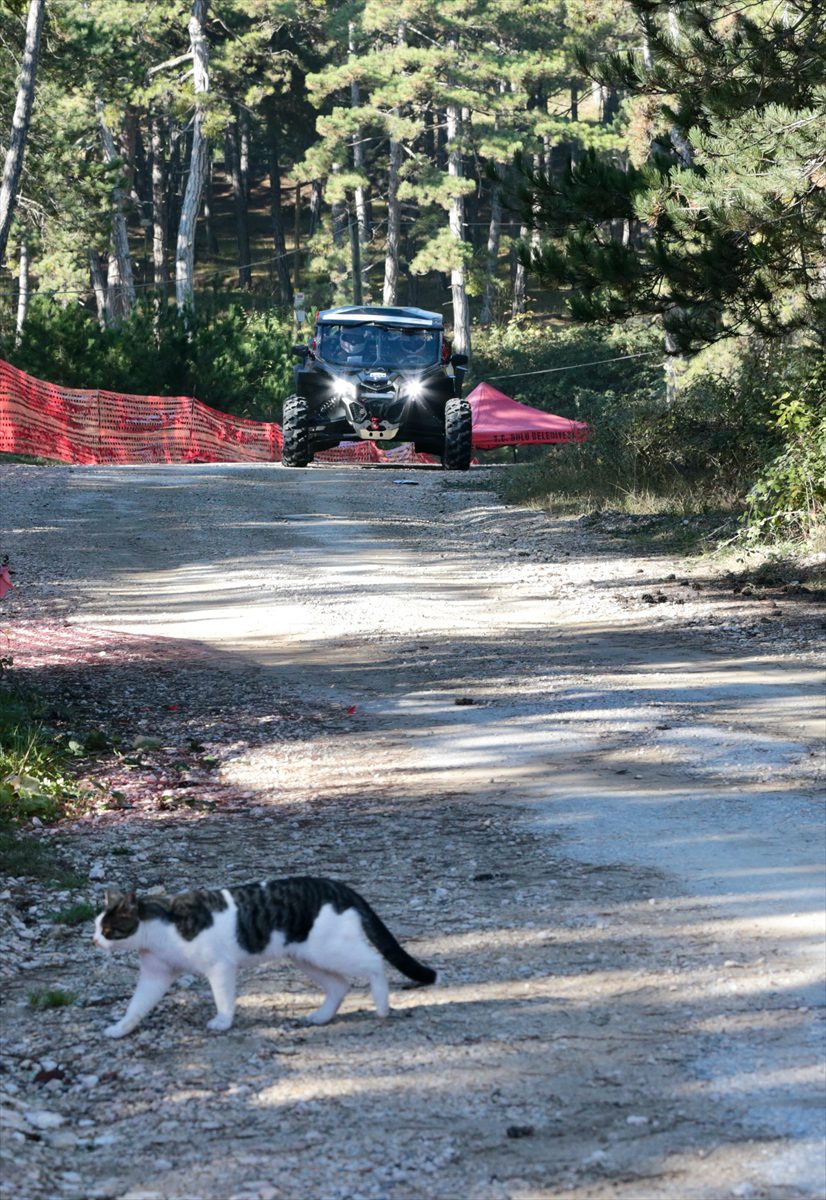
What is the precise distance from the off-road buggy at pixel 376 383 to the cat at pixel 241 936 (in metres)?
19.2

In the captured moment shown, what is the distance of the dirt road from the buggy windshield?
11062 millimetres

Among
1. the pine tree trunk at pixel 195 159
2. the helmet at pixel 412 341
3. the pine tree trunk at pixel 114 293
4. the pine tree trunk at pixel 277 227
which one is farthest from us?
the pine tree trunk at pixel 277 227

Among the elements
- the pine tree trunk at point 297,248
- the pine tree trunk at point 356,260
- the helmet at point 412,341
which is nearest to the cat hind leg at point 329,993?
the helmet at point 412,341

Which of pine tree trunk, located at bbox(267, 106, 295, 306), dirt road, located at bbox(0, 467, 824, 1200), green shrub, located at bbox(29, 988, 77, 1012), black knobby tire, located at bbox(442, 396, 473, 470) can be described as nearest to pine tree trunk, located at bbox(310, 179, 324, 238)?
pine tree trunk, located at bbox(267, 106, 295, 306)

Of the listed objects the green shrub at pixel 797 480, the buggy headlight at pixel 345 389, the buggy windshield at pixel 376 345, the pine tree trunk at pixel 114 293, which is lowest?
the green shrub at pixel 797 480

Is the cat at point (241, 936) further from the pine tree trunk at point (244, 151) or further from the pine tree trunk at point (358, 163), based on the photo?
the pine tree trunk at point (244, 151)

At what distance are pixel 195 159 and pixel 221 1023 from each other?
47330 mm

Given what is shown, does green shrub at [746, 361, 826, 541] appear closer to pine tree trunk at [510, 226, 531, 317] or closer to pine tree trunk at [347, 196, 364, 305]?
pine tree trunk at [347, 196, 364, 305]

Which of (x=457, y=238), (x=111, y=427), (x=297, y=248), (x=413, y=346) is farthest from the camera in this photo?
(x=297, y=248)

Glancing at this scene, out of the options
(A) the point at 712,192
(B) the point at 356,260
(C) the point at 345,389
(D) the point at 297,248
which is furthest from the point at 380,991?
(D) the point at 297,248

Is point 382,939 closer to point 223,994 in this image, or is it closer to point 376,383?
point 223,994

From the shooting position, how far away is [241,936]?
4871mm

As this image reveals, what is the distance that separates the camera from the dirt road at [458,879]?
421cm

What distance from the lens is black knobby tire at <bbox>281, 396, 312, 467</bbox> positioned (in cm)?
2444
